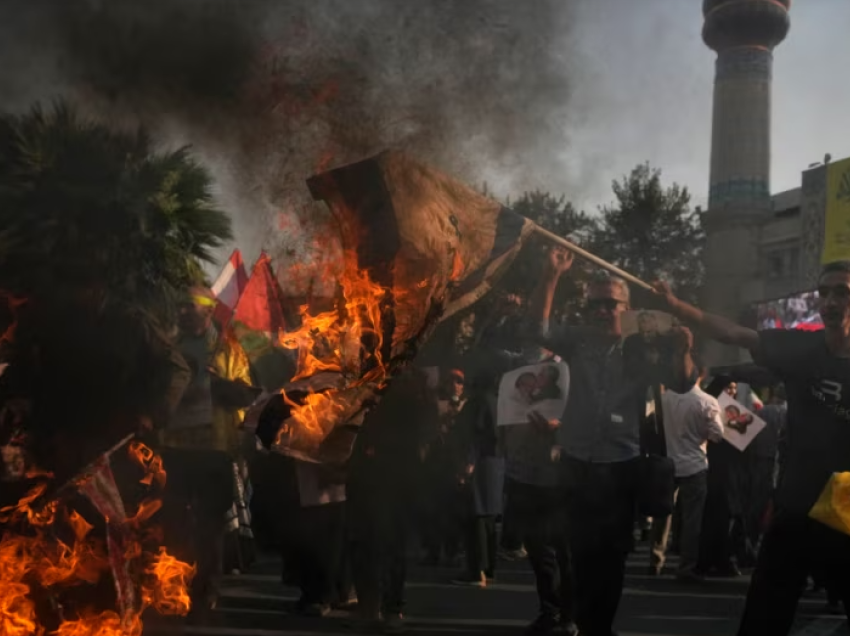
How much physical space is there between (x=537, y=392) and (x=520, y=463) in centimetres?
50

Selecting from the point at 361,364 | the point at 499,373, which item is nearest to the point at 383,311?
the point at 361,364

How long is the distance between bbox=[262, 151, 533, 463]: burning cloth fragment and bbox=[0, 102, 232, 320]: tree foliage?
0.72 meters

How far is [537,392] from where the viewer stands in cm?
686

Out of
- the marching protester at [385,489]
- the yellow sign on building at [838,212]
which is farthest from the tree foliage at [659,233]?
the marching protester at [385,489]

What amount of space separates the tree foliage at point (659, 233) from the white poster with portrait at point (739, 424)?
2.99m

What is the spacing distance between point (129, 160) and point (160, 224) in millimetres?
331

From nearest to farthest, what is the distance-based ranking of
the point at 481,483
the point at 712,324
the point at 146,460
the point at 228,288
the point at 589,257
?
the point at 712,324 → the point at 589,257 → the point at 146,460 → the point at 481,483 → the point at 228,288

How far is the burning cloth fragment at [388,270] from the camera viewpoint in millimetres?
4539

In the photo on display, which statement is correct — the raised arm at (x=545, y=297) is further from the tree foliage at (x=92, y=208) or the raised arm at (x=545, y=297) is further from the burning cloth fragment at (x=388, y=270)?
the tree foliage at (x=92, y=208)

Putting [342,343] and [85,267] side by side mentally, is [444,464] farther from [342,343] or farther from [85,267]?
[85,267]

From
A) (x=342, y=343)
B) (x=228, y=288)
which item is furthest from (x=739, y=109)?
(x=342, y=343)

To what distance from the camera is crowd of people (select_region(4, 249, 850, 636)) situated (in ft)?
14.7

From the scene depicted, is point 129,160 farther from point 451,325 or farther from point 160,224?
point 451,325

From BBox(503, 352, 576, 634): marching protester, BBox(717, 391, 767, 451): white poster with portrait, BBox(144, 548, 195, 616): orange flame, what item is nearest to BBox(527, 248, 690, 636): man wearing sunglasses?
BBox(503, 352, 576, 634): marching protester
